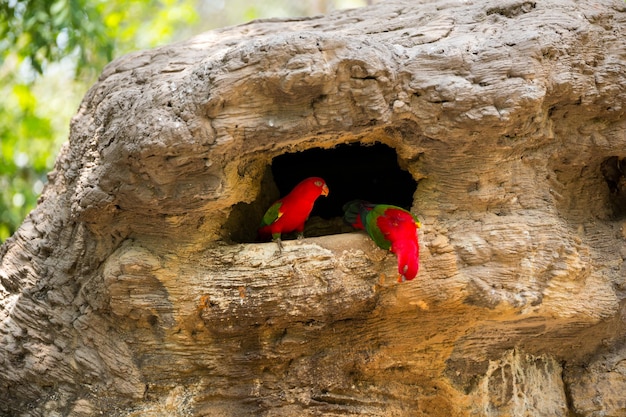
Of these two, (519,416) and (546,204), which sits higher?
(546,204)

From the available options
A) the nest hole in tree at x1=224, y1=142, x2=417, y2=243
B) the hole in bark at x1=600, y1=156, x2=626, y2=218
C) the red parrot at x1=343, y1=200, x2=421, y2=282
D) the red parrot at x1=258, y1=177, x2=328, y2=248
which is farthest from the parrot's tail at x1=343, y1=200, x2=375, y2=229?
the hole in bark at x1=600, y1=156, x2=626, y2=218

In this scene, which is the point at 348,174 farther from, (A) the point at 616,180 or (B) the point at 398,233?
(A) the point at 616,180

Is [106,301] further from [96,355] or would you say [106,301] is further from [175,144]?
[175,144]

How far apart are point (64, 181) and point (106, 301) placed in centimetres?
97

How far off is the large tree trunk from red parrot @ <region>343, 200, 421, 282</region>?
111 millimetres

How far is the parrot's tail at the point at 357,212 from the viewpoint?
4156 millimetres

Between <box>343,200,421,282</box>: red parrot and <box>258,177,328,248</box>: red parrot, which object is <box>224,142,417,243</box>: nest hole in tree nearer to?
<box>258,177,328,248</box>: red parrot

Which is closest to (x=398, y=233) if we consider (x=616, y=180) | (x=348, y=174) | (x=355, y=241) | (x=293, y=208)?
(x=355, y=241)

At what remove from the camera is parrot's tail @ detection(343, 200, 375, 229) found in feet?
13.6

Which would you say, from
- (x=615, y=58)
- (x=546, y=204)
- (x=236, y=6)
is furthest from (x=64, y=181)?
(x=236, y=6)

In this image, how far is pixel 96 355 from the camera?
14.2 feet

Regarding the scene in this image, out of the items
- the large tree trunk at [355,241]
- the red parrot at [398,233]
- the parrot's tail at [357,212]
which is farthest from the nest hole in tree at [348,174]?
the red parrot at [398,233]

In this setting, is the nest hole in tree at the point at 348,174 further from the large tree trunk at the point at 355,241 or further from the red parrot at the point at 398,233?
the red parrot at the point at 398,233

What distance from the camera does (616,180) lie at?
14.2 ft
